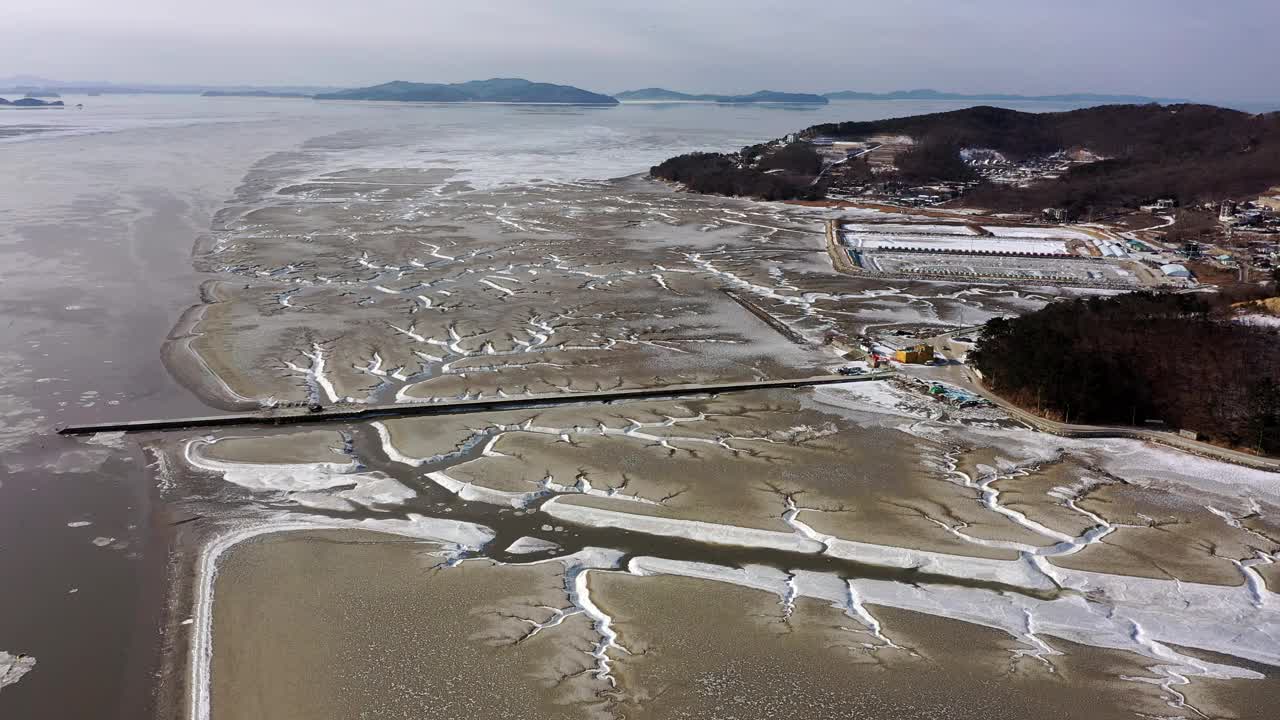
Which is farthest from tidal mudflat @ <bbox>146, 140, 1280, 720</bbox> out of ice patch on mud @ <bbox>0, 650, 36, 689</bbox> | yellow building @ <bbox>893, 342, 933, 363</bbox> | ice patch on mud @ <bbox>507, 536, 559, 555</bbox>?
ice patch on mud @ <bbox>0, 650, 36, 689</bbox>

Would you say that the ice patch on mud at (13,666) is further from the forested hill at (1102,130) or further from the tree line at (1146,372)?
the forested hill at (1102,130)

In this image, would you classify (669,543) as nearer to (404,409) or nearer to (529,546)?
(529,546)

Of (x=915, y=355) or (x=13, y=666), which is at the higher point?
(x=915, y=355)

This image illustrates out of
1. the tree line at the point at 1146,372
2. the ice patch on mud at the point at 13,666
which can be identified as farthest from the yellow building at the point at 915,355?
the ice patch on mud at the point at 13,666

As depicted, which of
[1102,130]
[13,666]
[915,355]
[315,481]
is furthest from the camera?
[1102,130]

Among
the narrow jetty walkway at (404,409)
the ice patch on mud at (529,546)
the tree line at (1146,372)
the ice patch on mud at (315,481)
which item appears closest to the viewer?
the ice patch on mud at (529,546)

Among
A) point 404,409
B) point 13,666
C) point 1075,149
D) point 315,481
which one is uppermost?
point 1075,149

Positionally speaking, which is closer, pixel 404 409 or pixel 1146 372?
pixel 404 409

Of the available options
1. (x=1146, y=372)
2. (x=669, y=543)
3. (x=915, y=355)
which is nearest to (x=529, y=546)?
(x=669, y=543)
